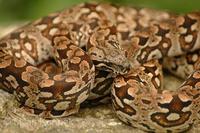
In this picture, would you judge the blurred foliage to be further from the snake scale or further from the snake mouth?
the snake mouth

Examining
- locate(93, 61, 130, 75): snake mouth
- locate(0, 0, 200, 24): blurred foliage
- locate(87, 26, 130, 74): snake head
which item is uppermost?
locate(87, 26, 130, 74): snake head

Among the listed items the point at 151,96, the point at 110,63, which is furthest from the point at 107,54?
the point at 151,96

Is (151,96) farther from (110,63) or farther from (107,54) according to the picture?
(107,54)

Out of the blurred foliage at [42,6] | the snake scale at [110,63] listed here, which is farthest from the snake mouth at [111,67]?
the blurred foliage at [42,6]

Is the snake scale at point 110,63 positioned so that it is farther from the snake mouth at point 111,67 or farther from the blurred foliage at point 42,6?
the blurred foliage at point 42,6

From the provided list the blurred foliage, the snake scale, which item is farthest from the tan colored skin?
the blurred foliage

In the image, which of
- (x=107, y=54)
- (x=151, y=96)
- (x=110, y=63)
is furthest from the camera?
(x=107, y=54)
